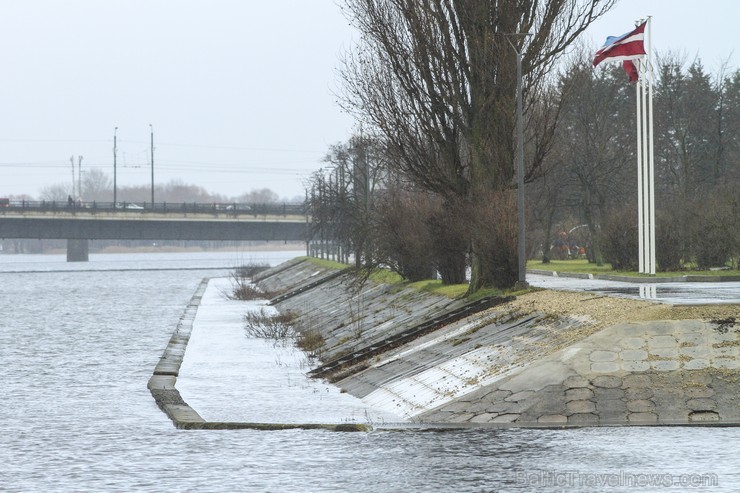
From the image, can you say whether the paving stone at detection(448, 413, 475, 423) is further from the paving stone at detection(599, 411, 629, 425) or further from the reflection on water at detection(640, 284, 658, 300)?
the reflection on water at detection(640, 284, 658, 300)

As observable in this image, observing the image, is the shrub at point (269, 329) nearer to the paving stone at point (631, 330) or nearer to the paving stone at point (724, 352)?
the paving stone at point (631, 330)

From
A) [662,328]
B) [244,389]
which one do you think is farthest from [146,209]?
[662,328]

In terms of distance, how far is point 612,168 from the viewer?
71.8 metres

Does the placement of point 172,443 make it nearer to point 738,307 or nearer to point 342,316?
point 738,307

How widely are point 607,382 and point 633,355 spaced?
96 centimetres

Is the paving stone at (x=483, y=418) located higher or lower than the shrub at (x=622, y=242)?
lower

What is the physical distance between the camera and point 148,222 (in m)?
122

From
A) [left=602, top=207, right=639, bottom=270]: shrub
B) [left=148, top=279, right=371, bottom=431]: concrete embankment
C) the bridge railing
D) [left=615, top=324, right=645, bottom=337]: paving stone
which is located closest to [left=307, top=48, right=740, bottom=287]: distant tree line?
[left=602, top=207, right=639, bottom=270]: shrub

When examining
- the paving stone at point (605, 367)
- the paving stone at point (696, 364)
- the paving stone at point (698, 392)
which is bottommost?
the paving stone at point (698, 392)

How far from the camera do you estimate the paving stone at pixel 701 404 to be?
21.7m

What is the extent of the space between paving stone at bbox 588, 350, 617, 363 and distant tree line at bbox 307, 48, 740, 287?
12654 millimetres

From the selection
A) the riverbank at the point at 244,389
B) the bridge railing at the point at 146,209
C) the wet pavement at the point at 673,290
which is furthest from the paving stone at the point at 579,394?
the bridge railing at the point at 146,209

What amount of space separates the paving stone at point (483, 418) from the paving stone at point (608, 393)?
1858 millimetres

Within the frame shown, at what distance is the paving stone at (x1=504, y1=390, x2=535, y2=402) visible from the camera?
2305cm
